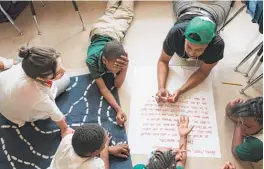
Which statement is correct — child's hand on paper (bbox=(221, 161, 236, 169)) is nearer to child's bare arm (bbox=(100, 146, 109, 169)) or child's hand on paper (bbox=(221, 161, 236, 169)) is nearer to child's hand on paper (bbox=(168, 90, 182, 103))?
child's hand on paper (bbox=(168, 90, 182, 103))

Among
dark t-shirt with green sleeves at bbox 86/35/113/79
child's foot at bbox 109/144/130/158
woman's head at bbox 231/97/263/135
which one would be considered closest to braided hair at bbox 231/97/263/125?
woman's head at bbox 231/97/263/135

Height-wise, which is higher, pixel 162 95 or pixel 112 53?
pixel 112 53

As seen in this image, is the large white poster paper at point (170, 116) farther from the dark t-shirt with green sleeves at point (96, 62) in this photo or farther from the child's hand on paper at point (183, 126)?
the dark t-shirt with green sleeves at point (96, 62)

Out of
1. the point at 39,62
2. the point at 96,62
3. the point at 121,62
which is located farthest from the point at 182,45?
the point at 39,62

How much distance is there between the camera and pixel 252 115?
1.12 m

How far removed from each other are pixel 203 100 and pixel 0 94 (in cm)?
89

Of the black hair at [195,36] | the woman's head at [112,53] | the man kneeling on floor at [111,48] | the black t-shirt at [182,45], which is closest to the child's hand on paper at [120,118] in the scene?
Answer: the man kneeling on floor at [111,48]

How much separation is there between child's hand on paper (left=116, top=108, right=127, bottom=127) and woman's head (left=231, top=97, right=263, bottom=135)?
1.58 ft

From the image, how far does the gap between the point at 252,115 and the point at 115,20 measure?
90 centimetres

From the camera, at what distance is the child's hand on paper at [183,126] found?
1.33 m

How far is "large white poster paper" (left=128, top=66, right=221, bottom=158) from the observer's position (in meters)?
1.33

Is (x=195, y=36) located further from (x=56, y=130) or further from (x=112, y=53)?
(x=56, y=130)

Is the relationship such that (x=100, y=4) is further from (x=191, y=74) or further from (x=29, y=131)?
(x=29, y=131)

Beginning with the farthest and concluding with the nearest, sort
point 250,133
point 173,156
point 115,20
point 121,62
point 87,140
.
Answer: point 115,20 < point 121,62 < point 250,133 < point 173,156 < point 87,140
